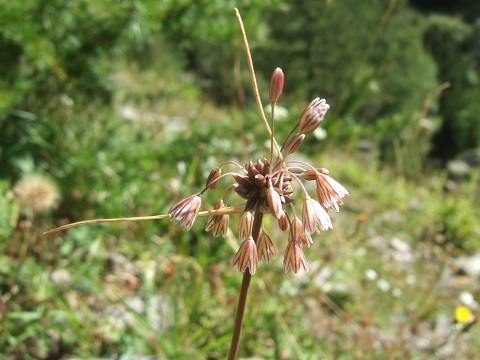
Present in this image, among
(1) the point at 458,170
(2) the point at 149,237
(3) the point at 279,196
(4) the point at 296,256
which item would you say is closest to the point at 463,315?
(2) the point at 149,237

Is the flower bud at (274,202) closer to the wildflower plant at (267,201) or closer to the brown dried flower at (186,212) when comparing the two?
the wildflower plant at (267,201)

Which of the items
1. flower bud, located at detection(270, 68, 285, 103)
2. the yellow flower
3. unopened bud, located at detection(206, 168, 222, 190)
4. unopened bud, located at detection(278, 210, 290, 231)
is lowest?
the yellow flower

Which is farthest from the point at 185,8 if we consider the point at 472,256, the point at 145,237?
the point at 472,256

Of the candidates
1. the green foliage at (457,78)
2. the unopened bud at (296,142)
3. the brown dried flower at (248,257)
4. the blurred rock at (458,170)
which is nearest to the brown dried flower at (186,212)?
the brown dried flower at (248,257)

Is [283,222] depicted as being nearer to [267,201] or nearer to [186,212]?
[267,201]

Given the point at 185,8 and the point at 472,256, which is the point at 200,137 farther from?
the point at 472,256

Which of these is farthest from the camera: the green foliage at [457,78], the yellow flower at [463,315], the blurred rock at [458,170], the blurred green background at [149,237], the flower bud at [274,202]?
the green foliage at [457,78]

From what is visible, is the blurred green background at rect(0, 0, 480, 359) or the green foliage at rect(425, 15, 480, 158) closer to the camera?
the blurred green background at rect(0, 0, 480, 359)

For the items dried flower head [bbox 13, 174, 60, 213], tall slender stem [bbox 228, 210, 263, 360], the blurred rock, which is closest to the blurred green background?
dried flower head [bbox 13, 174, 60, 213]

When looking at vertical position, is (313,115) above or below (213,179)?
above

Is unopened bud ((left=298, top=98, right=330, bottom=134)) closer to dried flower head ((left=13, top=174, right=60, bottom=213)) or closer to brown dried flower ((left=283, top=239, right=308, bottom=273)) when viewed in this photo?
brown dried flower ((left=283, top=239, right=308, bottom=273))

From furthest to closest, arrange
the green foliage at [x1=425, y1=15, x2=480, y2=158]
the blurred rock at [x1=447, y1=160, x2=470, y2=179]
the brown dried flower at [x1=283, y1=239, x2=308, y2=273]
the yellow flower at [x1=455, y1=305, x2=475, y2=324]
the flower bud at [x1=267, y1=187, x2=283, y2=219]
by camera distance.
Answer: the green foliage at [x1=425, y1=15, x2=480, y2=158], the blurred rock at [x1=447, y1=160, x2=470, y2=179], the yellow flower at [x1=455, y1=305, x2=475, y2=324], the brown dried flower at [x1=283, y1=239, x2=308, y2=273], the flower bud at [x1=267, y1=187, x2=283, y2=219]

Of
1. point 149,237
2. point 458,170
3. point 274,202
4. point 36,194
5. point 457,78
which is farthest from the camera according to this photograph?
point 457,78
